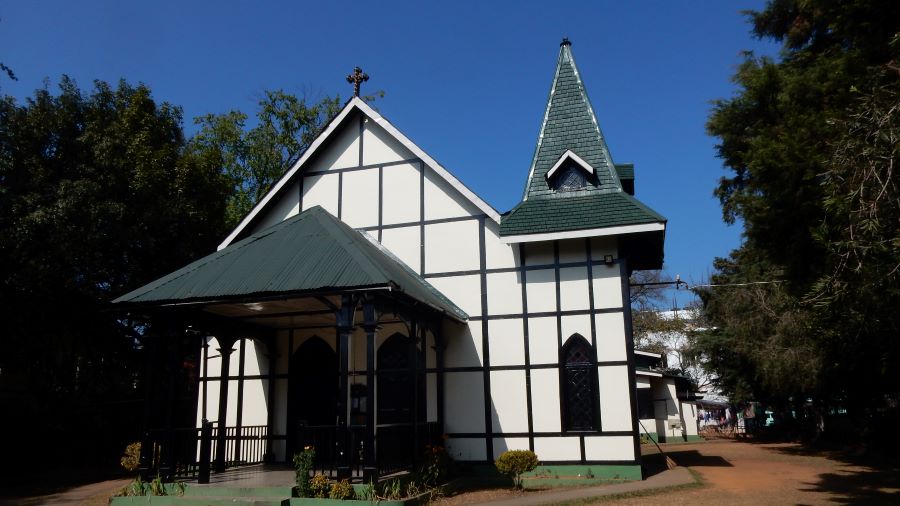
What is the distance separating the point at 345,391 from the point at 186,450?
4.34m

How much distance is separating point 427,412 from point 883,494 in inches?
358

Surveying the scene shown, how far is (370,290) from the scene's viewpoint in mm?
11219

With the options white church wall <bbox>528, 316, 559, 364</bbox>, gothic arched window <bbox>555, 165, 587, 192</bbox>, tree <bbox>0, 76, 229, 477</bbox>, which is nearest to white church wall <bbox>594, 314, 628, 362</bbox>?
white church wall <bbox>528, 316, 559, 364</bbox>

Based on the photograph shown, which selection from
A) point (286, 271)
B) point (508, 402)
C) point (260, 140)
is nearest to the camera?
point (286, 271)

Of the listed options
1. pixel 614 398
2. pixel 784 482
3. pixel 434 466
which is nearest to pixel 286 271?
pixel 434 466

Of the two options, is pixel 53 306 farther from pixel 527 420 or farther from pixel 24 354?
pixel 527 420

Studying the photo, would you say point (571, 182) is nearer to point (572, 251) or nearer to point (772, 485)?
point (572, 251)


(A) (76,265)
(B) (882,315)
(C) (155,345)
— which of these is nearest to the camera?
(B) (882,315)

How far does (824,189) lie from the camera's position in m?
9.23

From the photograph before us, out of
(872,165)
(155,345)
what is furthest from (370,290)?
(872,165)

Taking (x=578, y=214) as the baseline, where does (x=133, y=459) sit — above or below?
below

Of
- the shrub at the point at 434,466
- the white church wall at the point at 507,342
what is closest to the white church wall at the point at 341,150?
the white church wall at the point at 507,342

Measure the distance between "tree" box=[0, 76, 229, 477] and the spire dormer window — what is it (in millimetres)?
12734

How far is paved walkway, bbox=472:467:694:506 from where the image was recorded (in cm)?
1204
